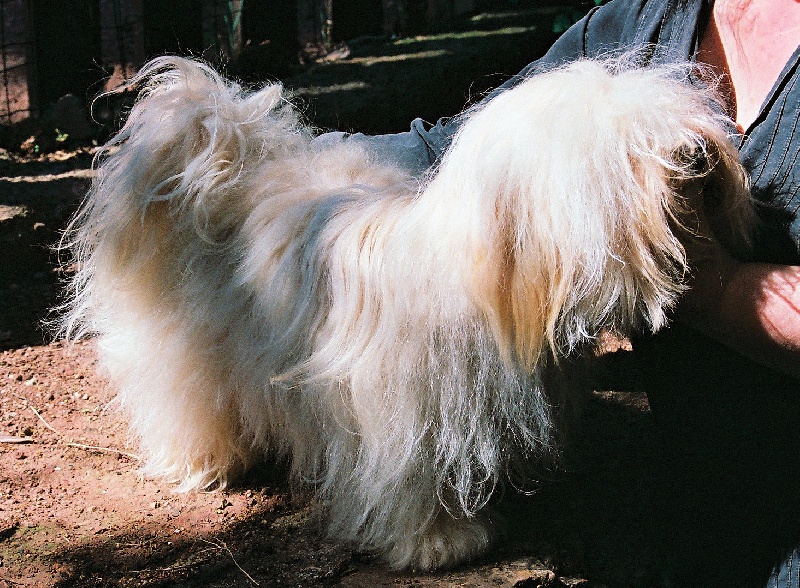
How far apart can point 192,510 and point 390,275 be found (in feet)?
2.87

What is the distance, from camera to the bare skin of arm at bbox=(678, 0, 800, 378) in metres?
1.62

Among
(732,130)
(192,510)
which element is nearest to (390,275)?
(732,130)

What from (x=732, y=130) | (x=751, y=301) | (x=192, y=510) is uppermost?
(x=732, y=130)

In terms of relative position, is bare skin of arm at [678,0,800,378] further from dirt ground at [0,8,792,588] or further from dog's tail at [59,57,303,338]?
dog's tail at [59,57,303,338]

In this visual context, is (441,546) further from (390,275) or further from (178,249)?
(178,249)

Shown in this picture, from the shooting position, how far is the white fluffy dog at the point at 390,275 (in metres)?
1.46

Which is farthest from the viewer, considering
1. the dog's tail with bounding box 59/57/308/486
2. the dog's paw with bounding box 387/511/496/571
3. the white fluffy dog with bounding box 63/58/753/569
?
the dog's tail with bounding box 59/57/308/486

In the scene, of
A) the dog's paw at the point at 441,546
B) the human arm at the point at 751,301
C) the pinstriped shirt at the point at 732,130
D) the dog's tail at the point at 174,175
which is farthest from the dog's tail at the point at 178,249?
the human arm at the point at 751,301

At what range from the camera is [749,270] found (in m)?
1.64

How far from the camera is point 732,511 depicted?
198 centimetres

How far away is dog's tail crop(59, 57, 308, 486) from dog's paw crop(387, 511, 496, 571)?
53cm

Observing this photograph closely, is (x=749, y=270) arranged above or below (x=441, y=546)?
above

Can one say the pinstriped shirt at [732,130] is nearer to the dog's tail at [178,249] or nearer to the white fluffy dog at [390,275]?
the white fluffy dog at [390,275]

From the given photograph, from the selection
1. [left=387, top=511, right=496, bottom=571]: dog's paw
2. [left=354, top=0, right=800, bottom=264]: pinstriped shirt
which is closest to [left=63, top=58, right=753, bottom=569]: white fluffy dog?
[left=387, top=511, right=496, bottom=571]: dog's paw
